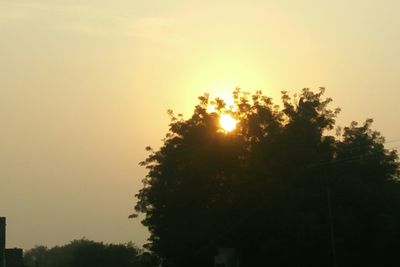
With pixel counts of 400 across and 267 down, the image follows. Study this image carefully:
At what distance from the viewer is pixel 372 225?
60.2m

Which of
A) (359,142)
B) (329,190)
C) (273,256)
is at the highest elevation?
(359,142)

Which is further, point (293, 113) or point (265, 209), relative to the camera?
point (293, 113)

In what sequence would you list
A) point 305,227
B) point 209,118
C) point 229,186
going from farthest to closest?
point 209,118 < point 229,186 < point 305,227

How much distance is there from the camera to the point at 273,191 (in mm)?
60156

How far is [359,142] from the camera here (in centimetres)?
6669

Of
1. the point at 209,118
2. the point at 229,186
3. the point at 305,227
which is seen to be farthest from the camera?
the point at 209,118

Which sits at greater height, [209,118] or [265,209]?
[209,118]

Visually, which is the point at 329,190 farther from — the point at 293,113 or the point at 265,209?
the point at 293,113

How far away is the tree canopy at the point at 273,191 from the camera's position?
58.8m

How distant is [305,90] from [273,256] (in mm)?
14152

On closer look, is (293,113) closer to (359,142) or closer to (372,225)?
(359,142)

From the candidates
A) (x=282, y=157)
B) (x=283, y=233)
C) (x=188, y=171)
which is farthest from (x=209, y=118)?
(x=283, y=233)

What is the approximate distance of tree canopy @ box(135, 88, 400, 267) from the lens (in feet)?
193

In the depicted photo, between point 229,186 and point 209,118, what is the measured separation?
7.28m
